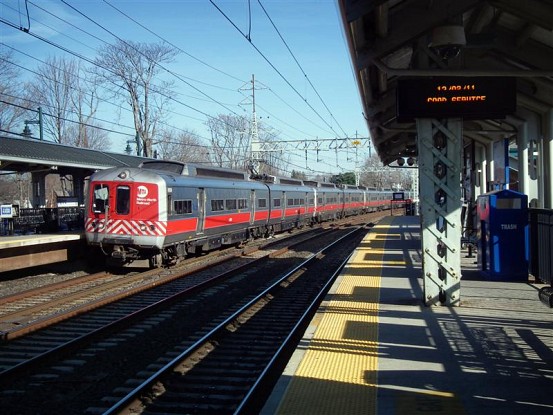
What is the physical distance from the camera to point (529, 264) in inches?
434

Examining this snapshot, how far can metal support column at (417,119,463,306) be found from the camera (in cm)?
845

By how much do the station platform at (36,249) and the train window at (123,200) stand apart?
1.71 m

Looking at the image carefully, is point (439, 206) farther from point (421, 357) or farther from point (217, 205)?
point (217, 205)

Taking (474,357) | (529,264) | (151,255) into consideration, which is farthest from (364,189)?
(474,357)

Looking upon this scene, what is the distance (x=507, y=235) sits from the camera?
10.6 metres

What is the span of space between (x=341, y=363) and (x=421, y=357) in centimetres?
86

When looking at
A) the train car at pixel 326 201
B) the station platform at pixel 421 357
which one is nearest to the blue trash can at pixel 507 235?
the station platform at pixel 421 357

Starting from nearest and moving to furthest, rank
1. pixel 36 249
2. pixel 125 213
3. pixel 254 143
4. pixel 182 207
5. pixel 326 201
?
1. pixel 36 249
2. pixel 125 213
3. pixel 182 207
4. pixel 326 201
5. pixel 254 143

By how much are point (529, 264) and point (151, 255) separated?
10068 millimetres

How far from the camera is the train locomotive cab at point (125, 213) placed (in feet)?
50.2

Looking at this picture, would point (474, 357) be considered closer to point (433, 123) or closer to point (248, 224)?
point (433, 123)

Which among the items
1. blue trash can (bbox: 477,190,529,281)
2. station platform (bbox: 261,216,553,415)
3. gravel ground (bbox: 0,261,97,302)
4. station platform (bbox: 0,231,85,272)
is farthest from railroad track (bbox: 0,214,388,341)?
blue trash can (bbox: 477,190,529,281)

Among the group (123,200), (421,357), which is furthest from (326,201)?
(421,357)

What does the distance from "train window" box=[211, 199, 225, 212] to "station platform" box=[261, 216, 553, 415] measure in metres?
9.84
